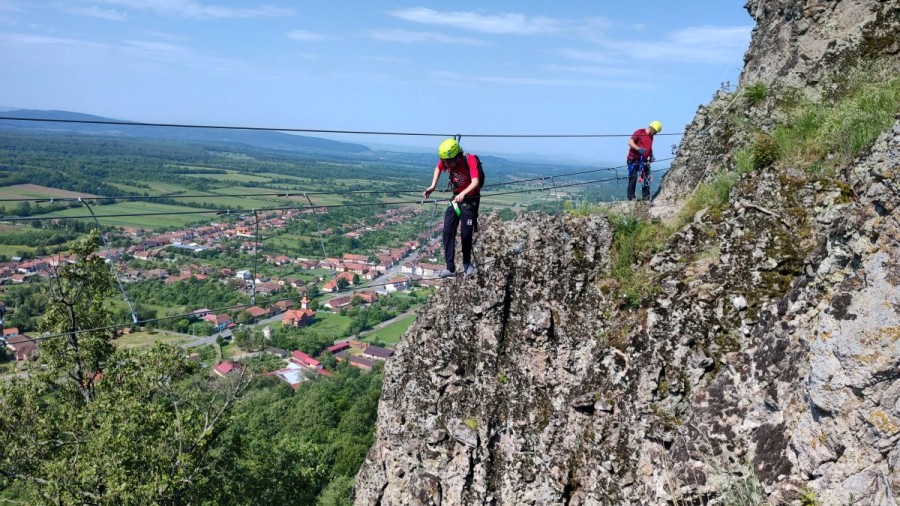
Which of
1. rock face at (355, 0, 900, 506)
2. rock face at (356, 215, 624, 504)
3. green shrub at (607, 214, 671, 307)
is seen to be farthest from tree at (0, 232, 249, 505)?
green shrub at (607, 214, 671, 307)

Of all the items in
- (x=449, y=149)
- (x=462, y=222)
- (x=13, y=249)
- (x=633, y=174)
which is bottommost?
(x=13, y=249)

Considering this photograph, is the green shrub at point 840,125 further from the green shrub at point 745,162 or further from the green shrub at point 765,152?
the green shrub at point 745,162

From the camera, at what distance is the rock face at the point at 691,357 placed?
4688 millimetres

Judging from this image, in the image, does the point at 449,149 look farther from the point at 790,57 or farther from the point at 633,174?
the point at 790,57

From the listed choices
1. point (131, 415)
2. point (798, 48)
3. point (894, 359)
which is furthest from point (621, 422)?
point (131, 415)

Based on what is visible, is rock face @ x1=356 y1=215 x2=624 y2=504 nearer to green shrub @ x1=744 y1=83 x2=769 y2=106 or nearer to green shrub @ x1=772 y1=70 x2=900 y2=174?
green shrub @ x1=772 y1=70 x2=900 y2=174

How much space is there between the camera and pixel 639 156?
1228 centimetres

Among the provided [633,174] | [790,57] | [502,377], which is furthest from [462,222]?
[790,57]

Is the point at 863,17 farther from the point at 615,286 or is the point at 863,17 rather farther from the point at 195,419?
the point at 195,419

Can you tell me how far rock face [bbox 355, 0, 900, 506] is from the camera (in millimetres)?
4688

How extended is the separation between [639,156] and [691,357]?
630 centimetres

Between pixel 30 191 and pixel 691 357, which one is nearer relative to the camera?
pixel 691 357

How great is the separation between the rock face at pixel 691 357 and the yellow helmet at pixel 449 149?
8.86ft

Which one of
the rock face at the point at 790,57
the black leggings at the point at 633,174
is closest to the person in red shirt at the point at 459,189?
the rock face at the point at 790,57
